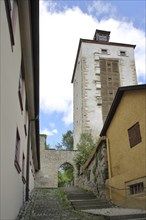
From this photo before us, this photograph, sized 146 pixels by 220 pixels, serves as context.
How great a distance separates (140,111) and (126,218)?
3.88m

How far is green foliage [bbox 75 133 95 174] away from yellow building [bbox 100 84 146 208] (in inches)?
521

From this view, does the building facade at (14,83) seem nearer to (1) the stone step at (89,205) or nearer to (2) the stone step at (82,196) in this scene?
(1) the stone step at (89,205)

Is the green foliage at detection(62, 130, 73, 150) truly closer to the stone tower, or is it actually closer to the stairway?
the stone tower

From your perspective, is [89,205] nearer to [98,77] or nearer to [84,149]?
A: [84,149]

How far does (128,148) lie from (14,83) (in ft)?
20.1

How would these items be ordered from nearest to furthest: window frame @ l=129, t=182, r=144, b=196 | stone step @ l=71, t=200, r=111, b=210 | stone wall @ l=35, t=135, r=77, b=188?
window frame @ l=129, t=182, r=144, b=196, stone step @ l=71, t=200, r=111, b=210, stone wall @ l=35, t=135, r=77, b=188

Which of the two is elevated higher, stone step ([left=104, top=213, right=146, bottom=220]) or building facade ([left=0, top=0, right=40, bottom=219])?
building facade ([left=0, top=0, right=40, bottom=219])

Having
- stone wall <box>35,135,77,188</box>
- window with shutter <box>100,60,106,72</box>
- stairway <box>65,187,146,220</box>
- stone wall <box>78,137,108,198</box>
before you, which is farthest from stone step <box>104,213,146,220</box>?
window with shutter <box>100,60,106,72</box>

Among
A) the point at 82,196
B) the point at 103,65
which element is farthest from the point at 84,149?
the point at 103,65

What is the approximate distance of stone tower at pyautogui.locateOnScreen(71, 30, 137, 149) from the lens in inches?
1257

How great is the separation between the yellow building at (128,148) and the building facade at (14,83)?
3645mm

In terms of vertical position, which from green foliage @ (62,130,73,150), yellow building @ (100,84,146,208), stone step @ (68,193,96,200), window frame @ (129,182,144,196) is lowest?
stone step @ (68,193,96,200)

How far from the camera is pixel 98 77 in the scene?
3406 centimetres

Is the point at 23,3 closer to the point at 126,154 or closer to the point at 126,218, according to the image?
the point at 126,218
